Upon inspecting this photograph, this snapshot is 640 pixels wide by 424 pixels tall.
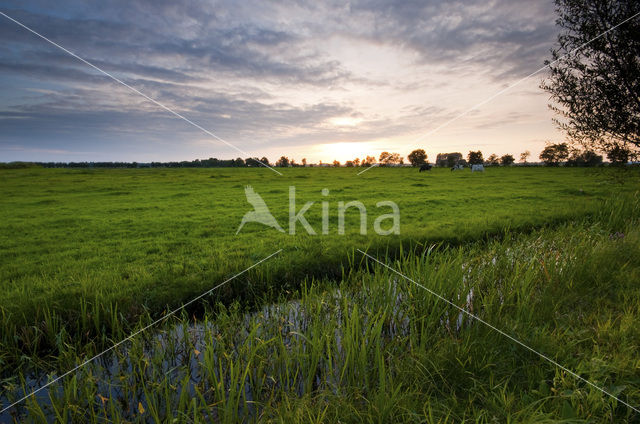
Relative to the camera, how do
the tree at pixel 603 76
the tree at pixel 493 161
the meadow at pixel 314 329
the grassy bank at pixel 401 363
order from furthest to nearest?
1. the tree at pixel 493 161
2. the tree at pixel 603 76
3. the meadow at pixel 314 329
4. the grassy bank at pixel 401 363

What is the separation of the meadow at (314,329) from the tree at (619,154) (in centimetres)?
63

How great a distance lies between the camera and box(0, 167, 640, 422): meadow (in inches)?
136

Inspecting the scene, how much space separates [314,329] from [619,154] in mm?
13994

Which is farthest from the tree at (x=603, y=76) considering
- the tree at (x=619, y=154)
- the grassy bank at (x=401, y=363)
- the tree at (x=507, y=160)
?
the tree at (x=507, y=160)

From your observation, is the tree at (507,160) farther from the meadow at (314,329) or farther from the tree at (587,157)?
the meadow at (314,329)

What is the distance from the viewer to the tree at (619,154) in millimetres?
10938

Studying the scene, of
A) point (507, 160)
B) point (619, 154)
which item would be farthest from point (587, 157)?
point (507, 160)

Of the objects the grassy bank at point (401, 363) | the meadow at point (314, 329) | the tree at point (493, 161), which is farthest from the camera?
the tree at point (493, 161)

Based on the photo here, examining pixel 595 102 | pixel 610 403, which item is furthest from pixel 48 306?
pixel 595 102

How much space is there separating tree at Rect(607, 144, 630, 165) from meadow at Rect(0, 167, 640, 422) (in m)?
0.63

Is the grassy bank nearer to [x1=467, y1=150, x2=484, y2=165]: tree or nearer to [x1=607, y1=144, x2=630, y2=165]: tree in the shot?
[x1=607, y1=144, x2=630, y2=165]: tree

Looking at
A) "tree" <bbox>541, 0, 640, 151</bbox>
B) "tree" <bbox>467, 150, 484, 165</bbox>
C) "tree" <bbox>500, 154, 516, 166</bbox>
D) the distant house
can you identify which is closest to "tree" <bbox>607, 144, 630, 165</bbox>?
"tree" <bbox>541, 0, 640, 151</bbox>

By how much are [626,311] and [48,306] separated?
34.4 feet

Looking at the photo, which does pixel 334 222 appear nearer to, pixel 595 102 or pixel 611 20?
pixel 595 102
